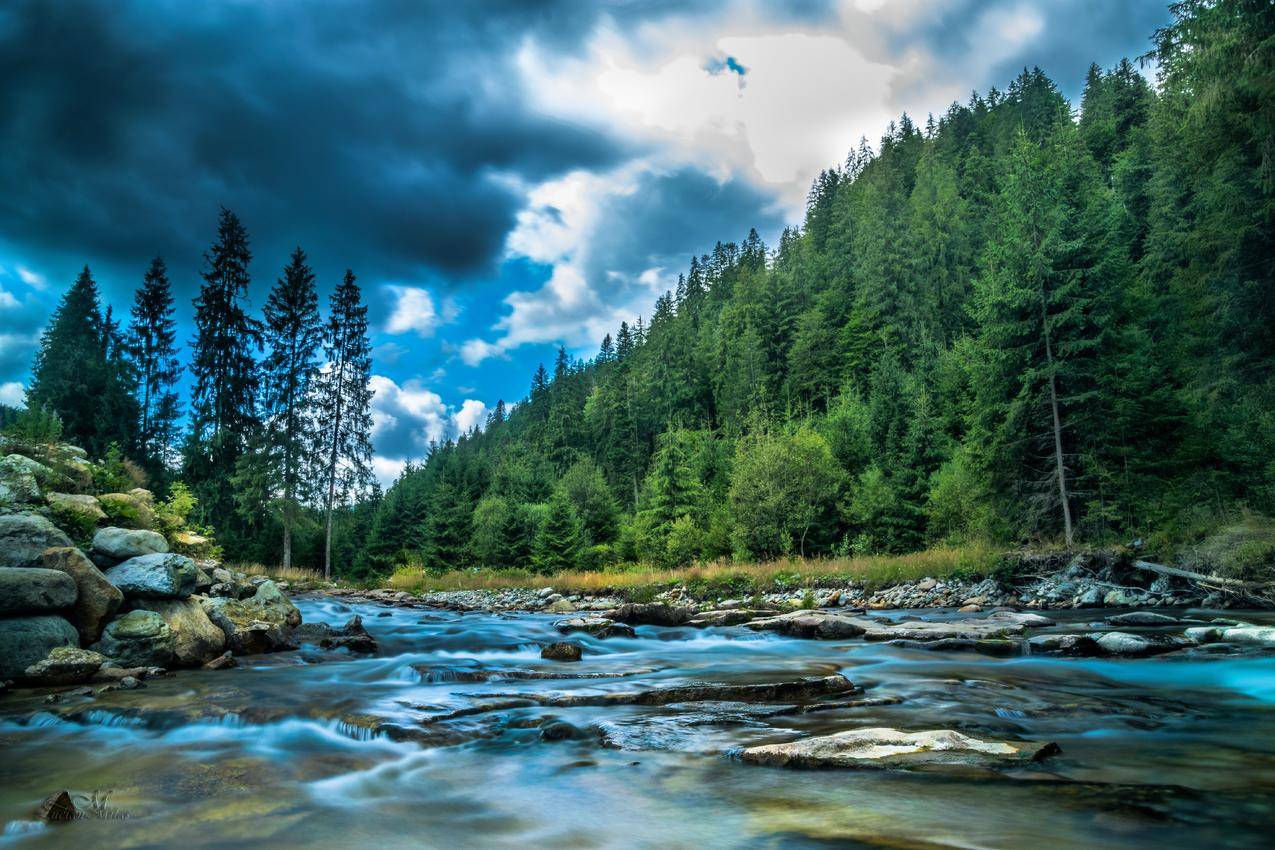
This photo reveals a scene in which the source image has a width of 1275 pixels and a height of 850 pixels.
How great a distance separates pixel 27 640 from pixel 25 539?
5.57 ft

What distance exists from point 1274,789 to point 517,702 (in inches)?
239

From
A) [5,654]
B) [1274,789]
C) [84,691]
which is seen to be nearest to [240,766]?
[84,691]

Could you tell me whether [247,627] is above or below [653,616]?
above

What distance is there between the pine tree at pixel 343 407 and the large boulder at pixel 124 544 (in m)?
25.9

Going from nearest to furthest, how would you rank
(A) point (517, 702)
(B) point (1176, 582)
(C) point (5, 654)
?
1. (A) point (517, 702)
2. (C) point (5, 654)
3. (B) point (1176, 582)

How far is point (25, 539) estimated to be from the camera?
28.2ft

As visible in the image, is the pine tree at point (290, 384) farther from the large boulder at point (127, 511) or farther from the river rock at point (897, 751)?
the river rock at point (897, 751)

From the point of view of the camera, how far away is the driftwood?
13.8m

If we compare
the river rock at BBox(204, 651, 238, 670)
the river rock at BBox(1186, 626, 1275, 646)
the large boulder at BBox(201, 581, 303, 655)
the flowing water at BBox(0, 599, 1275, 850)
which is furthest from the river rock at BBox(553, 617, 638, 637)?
the river rock at BBox(1186, 626, 1275, 646)

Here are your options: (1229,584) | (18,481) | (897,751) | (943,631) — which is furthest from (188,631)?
(1229,584)

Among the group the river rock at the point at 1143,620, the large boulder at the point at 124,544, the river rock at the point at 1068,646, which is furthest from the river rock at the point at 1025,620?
the large boulder at the point at 124,544

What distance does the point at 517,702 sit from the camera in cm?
699

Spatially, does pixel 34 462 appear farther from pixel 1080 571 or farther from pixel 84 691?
pixel 1080 571

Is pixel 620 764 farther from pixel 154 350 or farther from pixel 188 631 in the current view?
pixel 154 350
